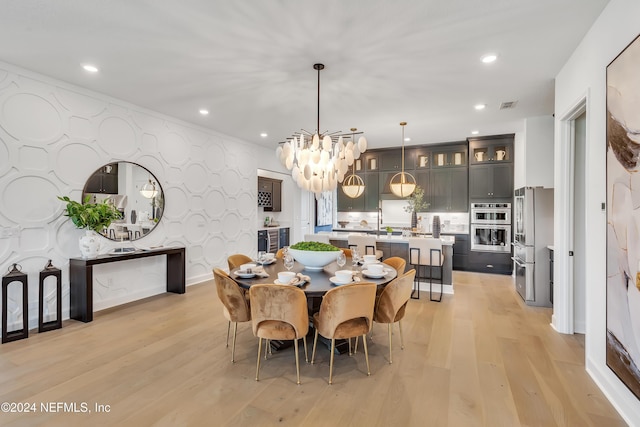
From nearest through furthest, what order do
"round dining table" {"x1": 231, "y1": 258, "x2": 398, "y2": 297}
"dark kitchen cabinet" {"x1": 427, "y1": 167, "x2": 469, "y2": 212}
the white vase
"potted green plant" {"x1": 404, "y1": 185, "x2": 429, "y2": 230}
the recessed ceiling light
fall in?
"round dining table" {"x1": 231, "y1": 258, "x2": 398, "y2": 297}
the recessed ceiling light
the white vase
"dark kitchen cabinet" {"x1": 427, "y1": 167, "x2": 469, "y2": 212}
"potted green plant" {"x1": 404, "y1": 185, "x2": 429, "y2": 230}

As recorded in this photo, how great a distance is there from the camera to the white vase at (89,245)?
3.78 m

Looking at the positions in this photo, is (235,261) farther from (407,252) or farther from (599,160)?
(599,160)

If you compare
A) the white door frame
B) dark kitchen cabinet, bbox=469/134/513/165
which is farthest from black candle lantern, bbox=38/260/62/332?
dark kitchen cabinet, bbox=469/134/513/165

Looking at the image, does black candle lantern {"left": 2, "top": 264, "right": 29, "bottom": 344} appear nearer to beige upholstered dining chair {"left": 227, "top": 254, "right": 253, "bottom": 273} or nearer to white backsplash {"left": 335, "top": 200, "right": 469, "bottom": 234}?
beige upholstered dining chair {"left": 227, "top": 254, "right": 253, "bottom": 273}

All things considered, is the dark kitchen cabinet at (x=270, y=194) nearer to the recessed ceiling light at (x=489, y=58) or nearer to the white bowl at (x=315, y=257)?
the white bowl at (x=315, y=257)

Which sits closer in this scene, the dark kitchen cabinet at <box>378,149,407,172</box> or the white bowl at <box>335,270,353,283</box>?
the white bowl at <box>335,270,353,283</box>

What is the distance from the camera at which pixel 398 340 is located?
3.28 meters

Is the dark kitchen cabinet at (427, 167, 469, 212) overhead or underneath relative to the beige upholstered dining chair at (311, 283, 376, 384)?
overhead

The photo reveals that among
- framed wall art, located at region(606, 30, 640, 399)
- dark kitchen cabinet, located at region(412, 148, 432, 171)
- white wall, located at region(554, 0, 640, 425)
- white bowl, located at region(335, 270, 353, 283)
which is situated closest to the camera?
framed wall art, located at region(606, 30, 640, 399)

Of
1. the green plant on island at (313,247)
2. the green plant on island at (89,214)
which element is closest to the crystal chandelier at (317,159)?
the green plant on island at (313,247)

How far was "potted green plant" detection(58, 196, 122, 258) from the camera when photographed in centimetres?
367

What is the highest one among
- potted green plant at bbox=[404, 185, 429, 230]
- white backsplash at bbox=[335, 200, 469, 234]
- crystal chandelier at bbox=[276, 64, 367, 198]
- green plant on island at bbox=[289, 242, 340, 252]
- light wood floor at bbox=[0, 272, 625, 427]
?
crystal chandelier at bbox=[276, 64, 367, 198]

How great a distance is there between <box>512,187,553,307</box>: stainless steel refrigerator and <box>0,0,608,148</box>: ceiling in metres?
1.36

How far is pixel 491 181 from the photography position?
648cm
